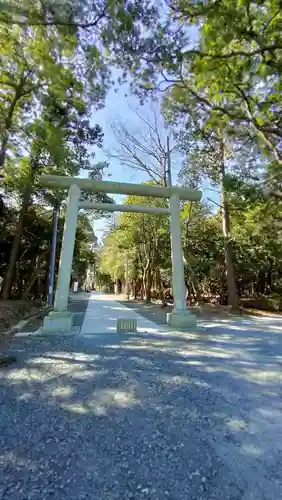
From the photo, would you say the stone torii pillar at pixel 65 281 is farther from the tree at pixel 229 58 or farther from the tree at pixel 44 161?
the tree at pixel 229 58

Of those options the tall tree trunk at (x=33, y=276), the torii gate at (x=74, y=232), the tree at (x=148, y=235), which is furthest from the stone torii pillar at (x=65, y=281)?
the tall tree trunk at (x=33, y=276)

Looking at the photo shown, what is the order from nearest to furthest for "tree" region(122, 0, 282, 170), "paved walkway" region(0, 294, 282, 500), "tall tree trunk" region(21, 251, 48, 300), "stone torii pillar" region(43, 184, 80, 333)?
"paved walkway" region(0, 294, 282, 500) → "tree" region(122, 0, 282, 170) → "stone torii pillar" region(43, 184, 80, 333) → "tall tree trunk" region(21, 251, 48, 300)

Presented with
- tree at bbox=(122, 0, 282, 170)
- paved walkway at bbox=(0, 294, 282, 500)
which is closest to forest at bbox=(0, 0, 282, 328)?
tree at bbox=(122, 0, 282, 170)

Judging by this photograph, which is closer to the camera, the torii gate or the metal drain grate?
the torii gate

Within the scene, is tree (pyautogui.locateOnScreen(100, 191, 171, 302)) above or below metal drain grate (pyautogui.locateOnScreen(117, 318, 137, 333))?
above

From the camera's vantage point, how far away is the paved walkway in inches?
62.0

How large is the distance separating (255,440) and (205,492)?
0.73m

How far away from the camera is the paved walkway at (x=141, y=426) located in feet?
5.17

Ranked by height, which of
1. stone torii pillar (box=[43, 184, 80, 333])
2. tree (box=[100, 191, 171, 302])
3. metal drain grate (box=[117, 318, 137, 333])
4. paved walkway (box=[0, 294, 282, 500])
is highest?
tree (box=[100, 191, 171, 302])

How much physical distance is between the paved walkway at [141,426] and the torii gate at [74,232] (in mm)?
1760

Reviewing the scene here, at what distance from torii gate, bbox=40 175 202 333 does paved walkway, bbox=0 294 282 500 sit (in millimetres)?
1760

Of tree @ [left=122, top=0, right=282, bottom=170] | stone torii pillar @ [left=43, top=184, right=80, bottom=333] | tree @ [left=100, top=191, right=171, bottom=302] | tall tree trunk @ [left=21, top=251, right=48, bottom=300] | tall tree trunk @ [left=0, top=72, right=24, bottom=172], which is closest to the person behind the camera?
tree @ [left=122, top=0, right=282, bottom=170]

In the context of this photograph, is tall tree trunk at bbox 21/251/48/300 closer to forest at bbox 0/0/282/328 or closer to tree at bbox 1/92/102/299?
forest at bbox 0/0/282/328

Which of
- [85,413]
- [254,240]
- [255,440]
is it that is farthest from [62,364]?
[254,240]
